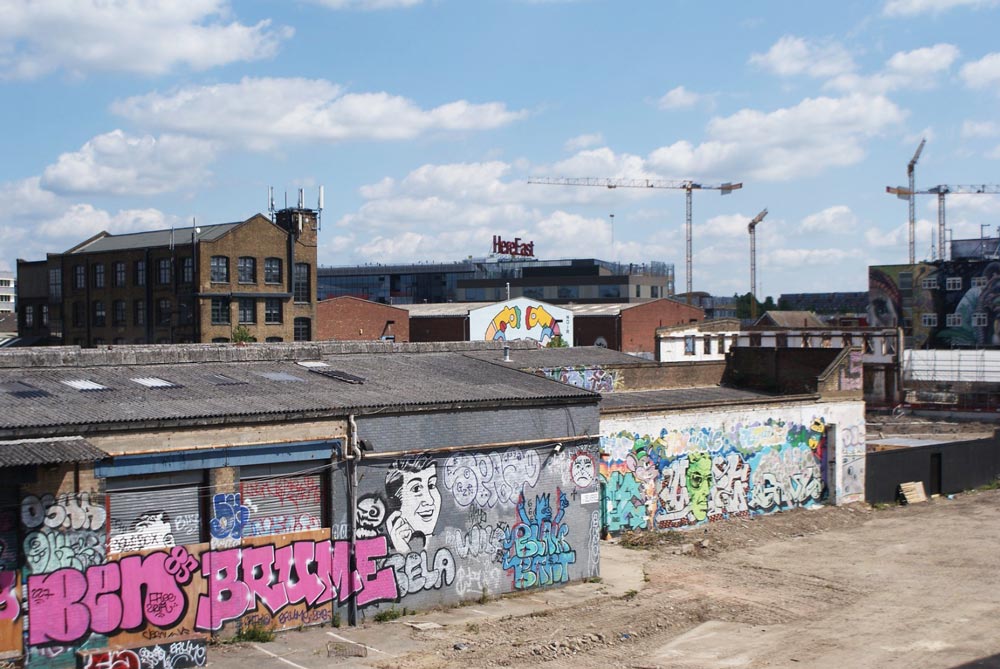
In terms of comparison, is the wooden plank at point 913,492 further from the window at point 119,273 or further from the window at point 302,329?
the window at point 119,273

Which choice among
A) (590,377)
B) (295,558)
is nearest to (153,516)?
(295,558)

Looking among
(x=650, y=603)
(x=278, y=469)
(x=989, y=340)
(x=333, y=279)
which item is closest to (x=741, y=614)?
(x=650, y=603)

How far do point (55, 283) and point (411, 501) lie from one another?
63.6m

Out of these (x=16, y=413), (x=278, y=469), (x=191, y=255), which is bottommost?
(x=278, y=469)

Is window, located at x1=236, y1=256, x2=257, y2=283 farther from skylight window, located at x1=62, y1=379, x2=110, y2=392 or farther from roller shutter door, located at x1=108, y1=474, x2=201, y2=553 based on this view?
roller shutter door, located at x1=108, y1=474, x2=201, y2=553

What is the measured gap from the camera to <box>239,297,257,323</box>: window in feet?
224

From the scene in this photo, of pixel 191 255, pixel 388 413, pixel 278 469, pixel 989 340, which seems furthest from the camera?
pixel 989 340

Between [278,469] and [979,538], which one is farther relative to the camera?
[979,538]

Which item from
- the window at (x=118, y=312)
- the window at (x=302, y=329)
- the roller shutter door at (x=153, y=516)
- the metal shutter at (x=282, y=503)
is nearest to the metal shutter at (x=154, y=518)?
the roller shutter door at (x=153, y=516)

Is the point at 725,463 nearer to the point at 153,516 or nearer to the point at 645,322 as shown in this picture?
the point at 153,516

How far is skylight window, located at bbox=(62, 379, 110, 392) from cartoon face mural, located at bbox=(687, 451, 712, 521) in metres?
18.3

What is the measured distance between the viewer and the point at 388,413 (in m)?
21.7

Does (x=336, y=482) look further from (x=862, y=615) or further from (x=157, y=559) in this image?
(x=862, y=615)

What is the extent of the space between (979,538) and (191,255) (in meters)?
50.2
